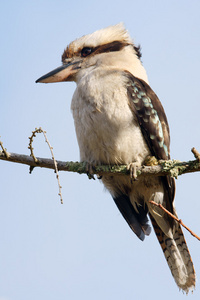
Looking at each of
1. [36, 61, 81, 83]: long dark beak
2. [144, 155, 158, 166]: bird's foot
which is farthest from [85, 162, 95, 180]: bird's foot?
[36, 61, 81, 83]: long dark beak

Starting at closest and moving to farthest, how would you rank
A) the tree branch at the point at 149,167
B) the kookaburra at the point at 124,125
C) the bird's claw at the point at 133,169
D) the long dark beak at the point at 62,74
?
the tree branch at the point at 149,167 < the bird's claw at the point at 133,169 < the kookaburra at the point at 124,125 < the long dark beak at the point at 62,74

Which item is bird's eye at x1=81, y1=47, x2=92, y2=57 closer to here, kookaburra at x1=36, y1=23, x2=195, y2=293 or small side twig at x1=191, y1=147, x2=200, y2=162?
kookaburra at x1=36, y1=23, x2=195, y2=293

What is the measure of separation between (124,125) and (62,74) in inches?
43.2

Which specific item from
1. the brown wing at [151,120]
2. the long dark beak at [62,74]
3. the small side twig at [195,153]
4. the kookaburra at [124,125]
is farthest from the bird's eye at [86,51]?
the small side twig at [195,153]

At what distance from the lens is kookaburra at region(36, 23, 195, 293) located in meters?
4.05

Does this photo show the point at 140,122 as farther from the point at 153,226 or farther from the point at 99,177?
the point at 153,226

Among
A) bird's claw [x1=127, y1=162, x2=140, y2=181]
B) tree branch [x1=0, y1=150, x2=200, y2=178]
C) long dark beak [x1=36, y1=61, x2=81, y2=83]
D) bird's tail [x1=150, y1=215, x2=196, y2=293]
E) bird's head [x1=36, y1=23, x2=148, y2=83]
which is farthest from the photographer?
long dark beak [x1=36, y1=61, x2=81, y2=83]

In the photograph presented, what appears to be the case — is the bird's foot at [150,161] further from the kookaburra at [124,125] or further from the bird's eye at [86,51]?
the bird's eye at [86,51]

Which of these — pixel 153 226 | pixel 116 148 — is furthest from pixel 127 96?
pixel 153 226

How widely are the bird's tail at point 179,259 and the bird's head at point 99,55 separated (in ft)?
5.17

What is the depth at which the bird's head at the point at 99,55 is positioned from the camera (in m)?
4.64

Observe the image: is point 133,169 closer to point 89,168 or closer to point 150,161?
point 150,161

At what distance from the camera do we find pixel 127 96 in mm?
4125

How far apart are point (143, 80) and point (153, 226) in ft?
4.65
